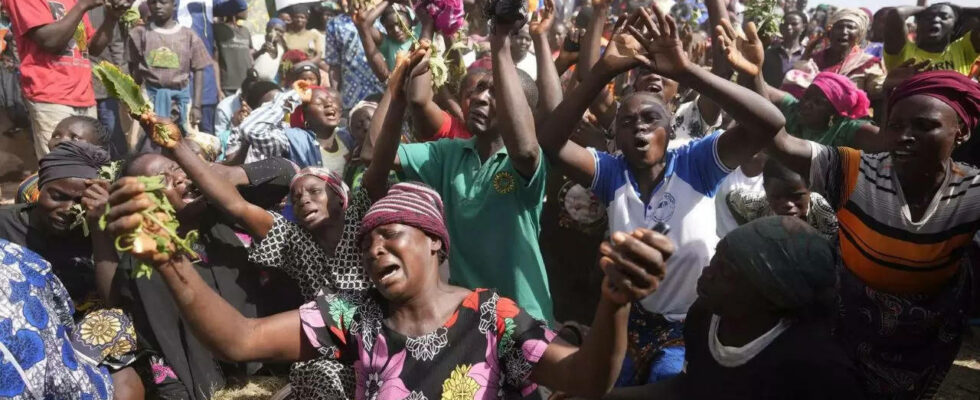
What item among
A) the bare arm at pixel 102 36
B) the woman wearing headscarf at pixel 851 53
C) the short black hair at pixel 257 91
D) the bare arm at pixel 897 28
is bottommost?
the short black hair at pixel 257 91

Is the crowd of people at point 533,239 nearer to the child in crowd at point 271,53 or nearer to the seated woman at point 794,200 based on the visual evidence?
the seated woman at point 794,200

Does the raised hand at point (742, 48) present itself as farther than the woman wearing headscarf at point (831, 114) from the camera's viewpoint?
No

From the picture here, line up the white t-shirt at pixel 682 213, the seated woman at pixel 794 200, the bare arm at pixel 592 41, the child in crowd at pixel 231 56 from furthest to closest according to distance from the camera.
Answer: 1. the child in crowd at pixel 231 56
2. the bare arm at pixel 592 41
3. the seated woman at pixel 794 200
4. the white t-shirt at pixel 682 213

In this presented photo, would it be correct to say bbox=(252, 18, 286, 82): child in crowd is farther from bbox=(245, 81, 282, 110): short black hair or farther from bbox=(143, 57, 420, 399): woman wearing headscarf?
bbox=(143, 57, 420, 399): woman wearing headscarf

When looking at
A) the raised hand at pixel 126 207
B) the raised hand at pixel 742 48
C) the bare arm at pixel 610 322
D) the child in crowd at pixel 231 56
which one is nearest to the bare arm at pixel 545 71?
the raised hand at pixel 742 48

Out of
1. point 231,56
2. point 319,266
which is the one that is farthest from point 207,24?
point 319,266

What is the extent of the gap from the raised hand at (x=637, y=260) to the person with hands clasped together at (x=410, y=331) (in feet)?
0.95

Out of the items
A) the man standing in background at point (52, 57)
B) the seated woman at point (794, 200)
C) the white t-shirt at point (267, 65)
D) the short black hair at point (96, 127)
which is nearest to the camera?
the seated woman at point (794, 200)

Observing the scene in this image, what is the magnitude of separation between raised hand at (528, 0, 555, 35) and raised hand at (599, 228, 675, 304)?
2432mm

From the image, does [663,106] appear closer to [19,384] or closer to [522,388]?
[522,388]

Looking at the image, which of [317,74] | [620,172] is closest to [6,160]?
[317,74]

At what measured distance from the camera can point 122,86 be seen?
10.0 feet

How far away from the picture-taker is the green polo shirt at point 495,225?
11.4 feet

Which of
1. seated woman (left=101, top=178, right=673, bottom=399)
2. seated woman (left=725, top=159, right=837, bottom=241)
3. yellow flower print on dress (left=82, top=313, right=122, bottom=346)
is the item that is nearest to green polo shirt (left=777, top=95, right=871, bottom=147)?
seated woman (left=725, top=159, right=837, bottom=241)
